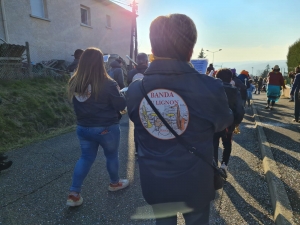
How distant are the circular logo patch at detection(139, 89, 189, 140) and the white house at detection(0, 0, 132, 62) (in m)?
10.6

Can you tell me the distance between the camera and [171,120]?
1.40m

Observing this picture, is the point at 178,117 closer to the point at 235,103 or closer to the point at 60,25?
the point at 235,103

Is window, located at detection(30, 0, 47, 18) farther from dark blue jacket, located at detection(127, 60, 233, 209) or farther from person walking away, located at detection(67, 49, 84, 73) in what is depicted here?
dark blue jacket, located at detection(127, 60, 233, 209)

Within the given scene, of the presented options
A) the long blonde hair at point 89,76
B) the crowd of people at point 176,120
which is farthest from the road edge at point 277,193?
the long blonde hair at point 89,76

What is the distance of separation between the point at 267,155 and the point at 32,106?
6.15 meters

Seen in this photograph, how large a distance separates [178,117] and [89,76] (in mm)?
1565

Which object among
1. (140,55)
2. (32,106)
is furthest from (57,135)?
(140,55)

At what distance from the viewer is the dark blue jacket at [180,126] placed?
1.35 metres

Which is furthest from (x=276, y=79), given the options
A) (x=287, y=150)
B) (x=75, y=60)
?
(x=75, y=60)

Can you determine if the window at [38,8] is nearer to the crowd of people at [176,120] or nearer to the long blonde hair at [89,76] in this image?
the long blonde hair at [89,76]

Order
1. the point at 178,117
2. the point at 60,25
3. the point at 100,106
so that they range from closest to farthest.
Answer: the point at 178,117 < the point at 100,106 < the point at 60,25

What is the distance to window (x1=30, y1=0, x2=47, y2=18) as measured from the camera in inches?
445

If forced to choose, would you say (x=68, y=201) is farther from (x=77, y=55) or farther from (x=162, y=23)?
(x=77, y=55)

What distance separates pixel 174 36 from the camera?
1.39 metres
